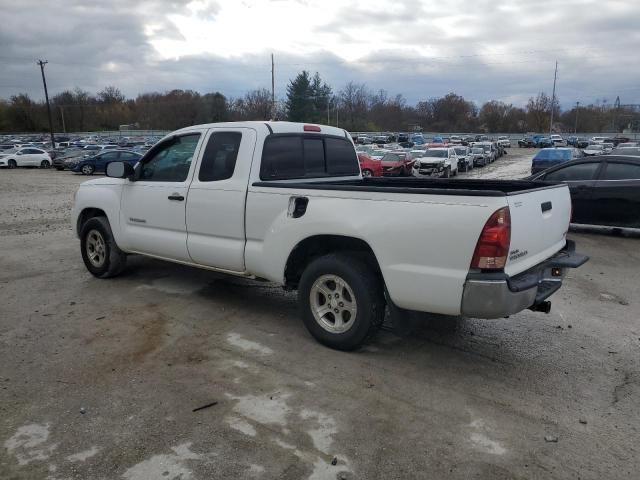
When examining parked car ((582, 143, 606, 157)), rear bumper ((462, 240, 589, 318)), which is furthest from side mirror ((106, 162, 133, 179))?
parked car ((582, 143, 606, 157))

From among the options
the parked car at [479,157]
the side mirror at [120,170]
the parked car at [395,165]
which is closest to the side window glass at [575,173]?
the side mirror at [120,170]

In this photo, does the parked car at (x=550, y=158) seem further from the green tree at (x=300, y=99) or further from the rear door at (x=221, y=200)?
the green tree at (x=300, y=99)

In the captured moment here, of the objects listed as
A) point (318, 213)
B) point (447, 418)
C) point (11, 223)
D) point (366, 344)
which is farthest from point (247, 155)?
point (11, 223)

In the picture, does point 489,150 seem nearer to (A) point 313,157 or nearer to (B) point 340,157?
(B) point 340,157

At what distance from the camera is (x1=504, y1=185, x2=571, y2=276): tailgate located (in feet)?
12.2

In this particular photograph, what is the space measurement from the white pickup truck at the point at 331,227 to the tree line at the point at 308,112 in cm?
8344

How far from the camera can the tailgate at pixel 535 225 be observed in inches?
146

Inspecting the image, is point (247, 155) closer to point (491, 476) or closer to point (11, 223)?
point (491, 476)

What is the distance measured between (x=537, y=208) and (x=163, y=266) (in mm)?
5368

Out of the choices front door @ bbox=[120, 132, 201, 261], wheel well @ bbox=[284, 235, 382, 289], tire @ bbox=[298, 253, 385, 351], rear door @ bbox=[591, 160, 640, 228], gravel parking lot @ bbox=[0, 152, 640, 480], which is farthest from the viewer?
rear door @ bbox=[591, 160, 640, 228]

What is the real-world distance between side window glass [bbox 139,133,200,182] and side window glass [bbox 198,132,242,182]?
25cm

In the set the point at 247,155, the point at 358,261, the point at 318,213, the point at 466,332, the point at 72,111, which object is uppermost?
the point at 72,111

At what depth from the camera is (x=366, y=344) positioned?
4734 millimetres

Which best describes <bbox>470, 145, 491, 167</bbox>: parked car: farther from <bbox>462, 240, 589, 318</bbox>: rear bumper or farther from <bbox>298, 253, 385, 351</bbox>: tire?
<bbox>462, 240, 589, 318</bbox>: rear bumper
